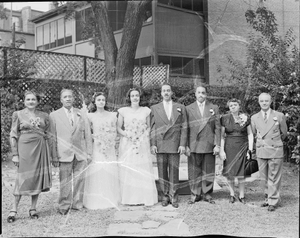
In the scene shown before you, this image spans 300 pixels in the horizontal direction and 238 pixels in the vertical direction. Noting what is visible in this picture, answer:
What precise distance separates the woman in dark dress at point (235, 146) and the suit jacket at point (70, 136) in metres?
1.18

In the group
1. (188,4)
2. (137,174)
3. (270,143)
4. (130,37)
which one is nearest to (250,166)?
(270,143)

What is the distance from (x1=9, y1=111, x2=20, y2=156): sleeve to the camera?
9.00ft

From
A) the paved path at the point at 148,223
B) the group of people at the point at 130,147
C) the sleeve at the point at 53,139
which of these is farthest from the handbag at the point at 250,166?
the sleeve at the point at 53,139

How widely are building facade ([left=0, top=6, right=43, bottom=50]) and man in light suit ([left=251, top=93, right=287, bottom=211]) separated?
1.79 metres

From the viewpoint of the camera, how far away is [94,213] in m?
2.94

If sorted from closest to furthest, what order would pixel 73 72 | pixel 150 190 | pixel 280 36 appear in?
pixel 73 72, pixel 280 36, pixel 150 190

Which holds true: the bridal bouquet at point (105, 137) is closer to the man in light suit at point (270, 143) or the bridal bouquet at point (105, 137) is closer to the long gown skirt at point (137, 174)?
the long gown skirt at point (137, 174)

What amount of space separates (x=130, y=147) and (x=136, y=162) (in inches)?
5.5

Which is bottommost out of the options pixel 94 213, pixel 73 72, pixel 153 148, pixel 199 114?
pixel 94 213

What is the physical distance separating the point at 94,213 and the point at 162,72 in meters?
1.27

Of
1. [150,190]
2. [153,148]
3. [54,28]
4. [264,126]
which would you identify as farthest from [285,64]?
[54,28]

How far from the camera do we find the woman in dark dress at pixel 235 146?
123 inches

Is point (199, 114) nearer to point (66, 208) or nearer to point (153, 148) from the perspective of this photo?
point (153, 148)

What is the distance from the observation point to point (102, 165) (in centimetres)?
304
